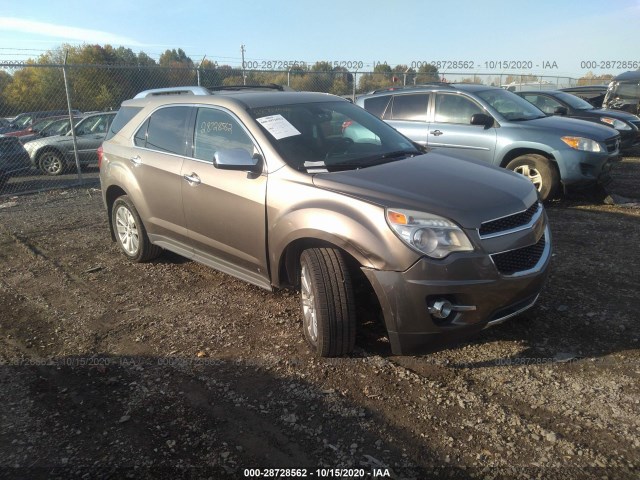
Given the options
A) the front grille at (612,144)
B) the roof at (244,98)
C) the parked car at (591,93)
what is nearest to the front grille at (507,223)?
the roof at (244,98)

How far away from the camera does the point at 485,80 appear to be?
21.2 metres

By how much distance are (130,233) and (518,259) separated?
4.06 meters

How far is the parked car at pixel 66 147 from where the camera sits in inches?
506

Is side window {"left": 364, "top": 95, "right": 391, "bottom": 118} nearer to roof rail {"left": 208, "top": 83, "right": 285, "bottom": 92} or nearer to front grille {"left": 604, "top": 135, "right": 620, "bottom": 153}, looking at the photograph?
roof rail {"left": 208, "top": 83, "right": 285, "bottom": 92}

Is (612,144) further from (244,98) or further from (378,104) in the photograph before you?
(244,98)

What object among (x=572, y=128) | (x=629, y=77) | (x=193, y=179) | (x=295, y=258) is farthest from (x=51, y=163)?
(x=629, y=77)

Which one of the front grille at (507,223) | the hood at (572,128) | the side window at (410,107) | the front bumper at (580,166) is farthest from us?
the side window at (410,107)

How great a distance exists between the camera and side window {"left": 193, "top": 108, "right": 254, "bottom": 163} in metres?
4.05

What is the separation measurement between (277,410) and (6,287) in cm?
366

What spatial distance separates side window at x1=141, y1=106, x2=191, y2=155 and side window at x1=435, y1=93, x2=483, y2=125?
452 centimetres

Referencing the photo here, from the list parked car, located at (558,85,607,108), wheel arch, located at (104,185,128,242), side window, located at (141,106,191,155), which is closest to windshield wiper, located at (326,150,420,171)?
side window, located at (141,106,191,155)

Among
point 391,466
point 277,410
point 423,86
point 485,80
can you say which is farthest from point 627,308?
point 485,80

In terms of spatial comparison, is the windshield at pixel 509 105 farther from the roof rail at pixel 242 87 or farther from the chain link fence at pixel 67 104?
the chain link fence at pixel 67 104

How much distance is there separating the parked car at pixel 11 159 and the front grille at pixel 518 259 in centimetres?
1078
